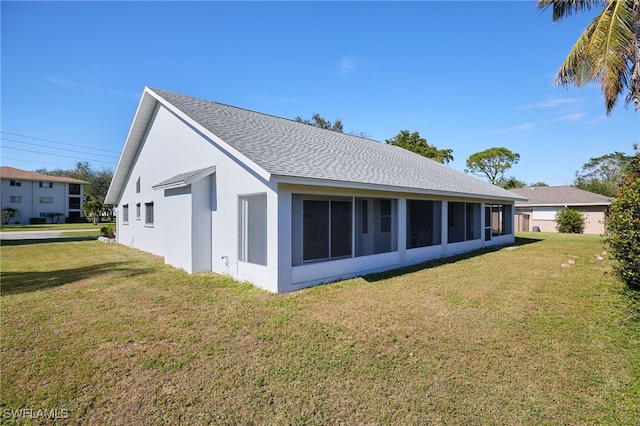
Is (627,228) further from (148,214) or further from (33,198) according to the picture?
(33,198)

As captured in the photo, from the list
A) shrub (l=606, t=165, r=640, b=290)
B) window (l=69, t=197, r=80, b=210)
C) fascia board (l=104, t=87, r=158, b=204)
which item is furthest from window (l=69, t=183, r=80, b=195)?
shrub (l=606, t=165, r=640, b=290)

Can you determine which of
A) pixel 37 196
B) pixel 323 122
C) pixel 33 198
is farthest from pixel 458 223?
pixel 37 196

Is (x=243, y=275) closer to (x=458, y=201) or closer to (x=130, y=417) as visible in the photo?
(x=130, y=417)

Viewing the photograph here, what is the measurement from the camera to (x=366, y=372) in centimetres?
373

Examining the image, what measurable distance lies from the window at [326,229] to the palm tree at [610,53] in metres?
9.33

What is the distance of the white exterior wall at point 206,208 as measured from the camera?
7.62 m

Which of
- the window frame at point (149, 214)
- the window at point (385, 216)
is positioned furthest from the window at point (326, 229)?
the window frame at point (149, 214)

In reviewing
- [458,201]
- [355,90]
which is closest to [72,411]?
[458,201]

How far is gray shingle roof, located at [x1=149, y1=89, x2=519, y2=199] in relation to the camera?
7.87 m

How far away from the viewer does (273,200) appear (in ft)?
23.4

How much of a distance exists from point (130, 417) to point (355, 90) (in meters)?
18.4

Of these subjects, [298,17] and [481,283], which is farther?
[298,17]

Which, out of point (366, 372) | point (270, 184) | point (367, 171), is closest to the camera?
point (366, 372)

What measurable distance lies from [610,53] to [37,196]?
60.7m
